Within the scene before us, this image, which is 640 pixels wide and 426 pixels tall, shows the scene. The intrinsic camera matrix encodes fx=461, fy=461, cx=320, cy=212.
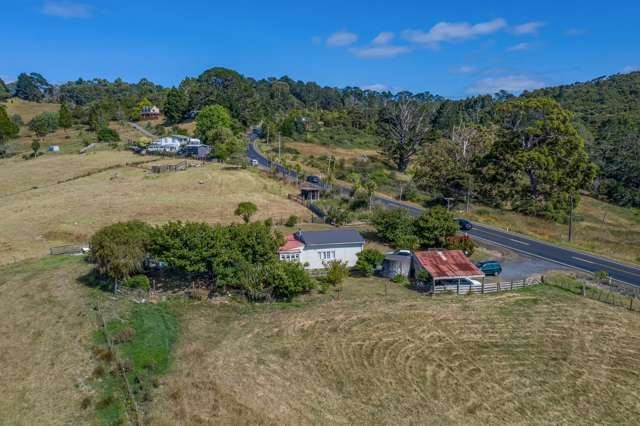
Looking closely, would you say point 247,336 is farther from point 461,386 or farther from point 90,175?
point 90,175

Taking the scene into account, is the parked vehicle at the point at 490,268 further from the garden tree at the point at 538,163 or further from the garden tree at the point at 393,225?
the garden tree at the point at 538,163

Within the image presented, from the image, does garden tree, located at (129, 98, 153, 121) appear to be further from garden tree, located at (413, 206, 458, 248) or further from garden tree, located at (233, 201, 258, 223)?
garden tree, located at (413, 206, 458, 248)

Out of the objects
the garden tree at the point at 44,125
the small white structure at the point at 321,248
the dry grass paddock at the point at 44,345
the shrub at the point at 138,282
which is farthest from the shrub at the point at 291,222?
the garden tree at the point at 44,125

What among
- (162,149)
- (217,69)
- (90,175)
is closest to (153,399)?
(90,175)

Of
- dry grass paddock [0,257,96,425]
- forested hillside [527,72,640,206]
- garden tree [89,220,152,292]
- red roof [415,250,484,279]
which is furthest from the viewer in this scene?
forested hillside [527,72,640,206]

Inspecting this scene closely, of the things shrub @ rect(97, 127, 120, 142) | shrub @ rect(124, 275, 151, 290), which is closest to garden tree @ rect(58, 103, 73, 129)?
shrub @ rect(97, 127, 120, 142)

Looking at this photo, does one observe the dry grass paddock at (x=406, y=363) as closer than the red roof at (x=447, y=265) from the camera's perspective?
Yes
